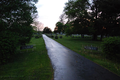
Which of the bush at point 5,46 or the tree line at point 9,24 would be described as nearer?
the bush at point 5,46

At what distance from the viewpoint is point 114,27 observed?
17.1 meters

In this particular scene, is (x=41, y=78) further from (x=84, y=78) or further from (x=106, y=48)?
(x=106, y=48)

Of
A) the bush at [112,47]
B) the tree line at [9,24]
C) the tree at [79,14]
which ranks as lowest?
the bush at [112,47]

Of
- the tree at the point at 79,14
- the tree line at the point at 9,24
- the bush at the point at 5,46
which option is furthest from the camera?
the tree at the point at 79,14

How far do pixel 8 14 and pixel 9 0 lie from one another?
1503mm

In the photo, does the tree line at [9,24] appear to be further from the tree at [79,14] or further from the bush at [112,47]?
the tree at [79,14]

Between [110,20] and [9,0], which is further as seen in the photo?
[110,20]

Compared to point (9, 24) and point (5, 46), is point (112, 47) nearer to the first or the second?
point (5, 46)

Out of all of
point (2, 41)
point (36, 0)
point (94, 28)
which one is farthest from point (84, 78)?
point (94, 28)

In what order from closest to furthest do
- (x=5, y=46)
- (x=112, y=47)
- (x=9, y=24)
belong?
(x=5, y=46) → (x=112, y=47) → (x=9, y=24)

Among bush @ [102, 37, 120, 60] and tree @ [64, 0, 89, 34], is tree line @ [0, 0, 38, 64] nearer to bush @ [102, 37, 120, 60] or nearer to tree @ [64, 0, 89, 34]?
bush @ [102, 37, 120, 60]

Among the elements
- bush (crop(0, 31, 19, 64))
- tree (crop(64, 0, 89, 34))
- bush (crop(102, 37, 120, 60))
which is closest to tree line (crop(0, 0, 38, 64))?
bush (crop(0, 31, 19, 64))

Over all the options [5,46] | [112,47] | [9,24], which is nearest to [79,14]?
[112,47]

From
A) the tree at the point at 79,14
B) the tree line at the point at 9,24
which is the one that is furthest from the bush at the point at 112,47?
the tree at the point at 79,14
